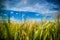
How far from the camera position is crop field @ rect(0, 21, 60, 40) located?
186cm

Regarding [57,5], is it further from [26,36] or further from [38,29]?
[26,36]

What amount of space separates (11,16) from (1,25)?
0.50ft

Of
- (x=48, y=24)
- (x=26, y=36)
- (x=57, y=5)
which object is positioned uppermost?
(x=57, y=5)

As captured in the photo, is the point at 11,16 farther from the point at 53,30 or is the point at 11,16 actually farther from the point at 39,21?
the point at 53,30

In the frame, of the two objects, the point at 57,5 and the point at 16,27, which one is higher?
the point at 57,5

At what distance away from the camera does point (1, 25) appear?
1856mm

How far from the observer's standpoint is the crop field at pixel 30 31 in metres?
1.86

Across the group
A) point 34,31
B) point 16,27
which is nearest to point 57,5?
point 34,31

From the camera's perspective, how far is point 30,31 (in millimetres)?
1899

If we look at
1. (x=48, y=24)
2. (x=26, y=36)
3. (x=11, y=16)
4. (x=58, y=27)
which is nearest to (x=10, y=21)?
(x=11, y=16)

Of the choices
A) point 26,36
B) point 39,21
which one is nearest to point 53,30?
point 39,21

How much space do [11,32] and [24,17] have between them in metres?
0.23

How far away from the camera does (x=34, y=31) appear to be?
6.25 ft

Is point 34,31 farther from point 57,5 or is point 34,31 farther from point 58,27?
point 57,5
